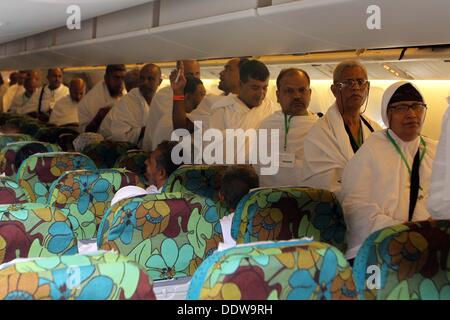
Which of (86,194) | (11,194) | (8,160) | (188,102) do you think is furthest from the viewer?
(188,102)

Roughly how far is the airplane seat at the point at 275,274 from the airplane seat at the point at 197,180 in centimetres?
206

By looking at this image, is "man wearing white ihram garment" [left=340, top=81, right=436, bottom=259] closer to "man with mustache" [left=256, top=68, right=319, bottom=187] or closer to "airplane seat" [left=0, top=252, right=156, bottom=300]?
"man with mustache" [left=256, top=68, right=319, bottom=187]

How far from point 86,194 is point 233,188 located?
2.88ft

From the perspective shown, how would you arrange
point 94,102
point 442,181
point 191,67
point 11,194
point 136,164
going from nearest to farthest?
1. point 442,181
2. point 11,194
3. point 136,164
4. point 191,67
5. point 94,102

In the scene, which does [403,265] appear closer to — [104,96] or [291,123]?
[291,123]

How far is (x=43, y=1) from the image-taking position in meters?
4.46

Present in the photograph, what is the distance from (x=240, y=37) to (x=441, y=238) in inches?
114

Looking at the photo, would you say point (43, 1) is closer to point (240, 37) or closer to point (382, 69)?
point (240, 37)

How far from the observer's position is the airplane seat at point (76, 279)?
5.92 feet

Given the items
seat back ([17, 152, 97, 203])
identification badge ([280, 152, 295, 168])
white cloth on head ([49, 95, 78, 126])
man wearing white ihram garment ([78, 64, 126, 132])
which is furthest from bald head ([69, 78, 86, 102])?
identification badge ([280, 152, 295, 168])

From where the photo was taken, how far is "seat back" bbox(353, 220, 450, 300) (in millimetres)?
2271

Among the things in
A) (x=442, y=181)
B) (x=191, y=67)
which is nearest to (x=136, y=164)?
(x=191, y=67)

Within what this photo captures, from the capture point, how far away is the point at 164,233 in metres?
2.96

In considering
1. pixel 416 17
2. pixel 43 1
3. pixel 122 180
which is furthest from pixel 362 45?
pixel 43 1
